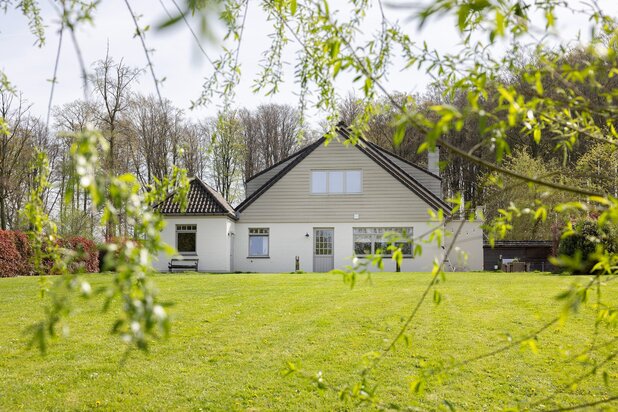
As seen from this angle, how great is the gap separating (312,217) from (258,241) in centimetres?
241

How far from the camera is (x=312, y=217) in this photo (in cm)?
2273

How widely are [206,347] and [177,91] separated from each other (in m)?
5.06

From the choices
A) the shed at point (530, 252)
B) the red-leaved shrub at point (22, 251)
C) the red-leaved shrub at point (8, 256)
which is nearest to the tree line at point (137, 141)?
the red-leaved shrub at point (22, 251)

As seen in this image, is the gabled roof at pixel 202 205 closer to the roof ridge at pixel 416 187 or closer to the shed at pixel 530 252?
the roof ridge at pixel 416 187

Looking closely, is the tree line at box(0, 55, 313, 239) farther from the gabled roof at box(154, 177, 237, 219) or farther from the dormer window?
the dormer window

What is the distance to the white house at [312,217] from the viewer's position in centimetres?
2214

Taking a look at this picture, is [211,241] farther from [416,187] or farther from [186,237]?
[416,187]

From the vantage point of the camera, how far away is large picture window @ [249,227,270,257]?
23.0 metres

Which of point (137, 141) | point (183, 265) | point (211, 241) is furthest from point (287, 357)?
point (137, 141)

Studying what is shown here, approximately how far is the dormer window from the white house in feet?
0.13

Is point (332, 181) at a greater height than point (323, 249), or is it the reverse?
point (332, 181)

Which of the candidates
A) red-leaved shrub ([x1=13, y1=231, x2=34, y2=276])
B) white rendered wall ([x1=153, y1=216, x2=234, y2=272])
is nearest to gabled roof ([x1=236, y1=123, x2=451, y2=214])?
white rendered wall ([x1=153, y1=216, x2=234, y2=272])

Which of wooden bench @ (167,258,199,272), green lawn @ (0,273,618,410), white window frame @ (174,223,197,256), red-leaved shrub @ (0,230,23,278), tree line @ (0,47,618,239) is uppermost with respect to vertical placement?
tree line @ (0,47,618,239)

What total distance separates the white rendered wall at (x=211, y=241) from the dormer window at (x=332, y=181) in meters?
3.81
